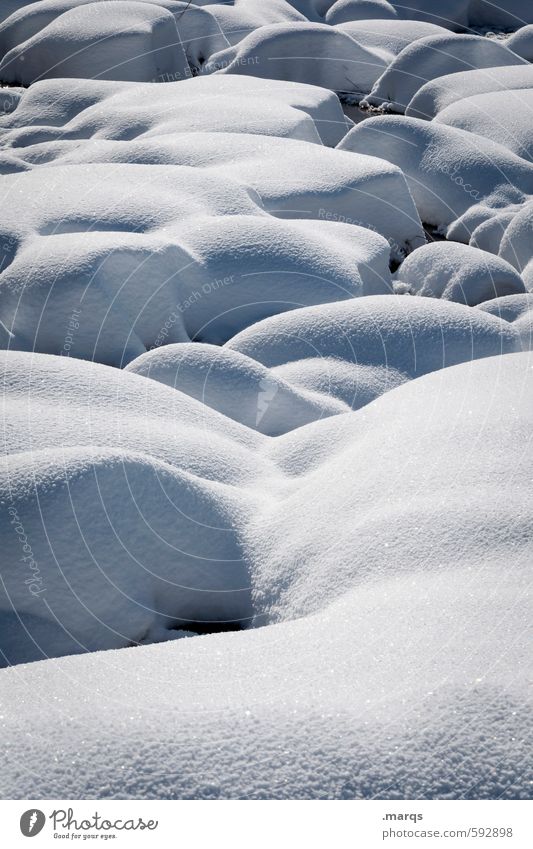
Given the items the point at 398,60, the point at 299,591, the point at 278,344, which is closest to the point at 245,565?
the point at 299,591

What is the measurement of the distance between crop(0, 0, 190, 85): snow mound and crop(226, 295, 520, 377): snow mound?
7.93 feet

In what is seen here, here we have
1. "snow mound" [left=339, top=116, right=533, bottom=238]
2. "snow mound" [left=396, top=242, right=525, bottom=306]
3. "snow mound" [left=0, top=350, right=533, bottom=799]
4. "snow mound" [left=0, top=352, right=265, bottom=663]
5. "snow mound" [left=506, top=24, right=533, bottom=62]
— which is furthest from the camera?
"snow mound" [left=506, top=24, right=533, bottom=62]

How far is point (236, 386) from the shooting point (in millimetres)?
2078

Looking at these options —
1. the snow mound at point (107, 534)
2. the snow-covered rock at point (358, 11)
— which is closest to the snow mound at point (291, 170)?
the snow mound at point (107, 534)

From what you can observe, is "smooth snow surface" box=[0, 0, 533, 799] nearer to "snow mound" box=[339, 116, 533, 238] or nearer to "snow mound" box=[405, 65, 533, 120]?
"snow mound" box=[339, 116, 533, 238]

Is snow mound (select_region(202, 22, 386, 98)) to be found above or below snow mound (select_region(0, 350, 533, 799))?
above

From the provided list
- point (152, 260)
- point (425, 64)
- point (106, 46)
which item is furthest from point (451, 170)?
point (106, 46)

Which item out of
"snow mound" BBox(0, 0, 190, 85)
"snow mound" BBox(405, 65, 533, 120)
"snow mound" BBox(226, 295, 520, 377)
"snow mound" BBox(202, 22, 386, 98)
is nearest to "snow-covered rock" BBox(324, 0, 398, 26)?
"snow mound" BBox(202, 22, 386, 98)

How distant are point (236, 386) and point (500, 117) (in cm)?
240

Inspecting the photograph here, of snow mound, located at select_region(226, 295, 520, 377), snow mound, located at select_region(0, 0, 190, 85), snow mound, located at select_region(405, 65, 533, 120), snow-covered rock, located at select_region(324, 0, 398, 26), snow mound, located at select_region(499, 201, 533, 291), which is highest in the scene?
snow mound, located at select_region(0, 0, 190, 85)

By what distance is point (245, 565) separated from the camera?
1.59 metres

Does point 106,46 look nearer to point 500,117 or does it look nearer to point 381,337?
point 500,117

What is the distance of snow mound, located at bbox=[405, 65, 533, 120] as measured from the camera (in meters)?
4.15

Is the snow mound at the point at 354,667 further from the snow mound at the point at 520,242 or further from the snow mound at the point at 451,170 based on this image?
the snow mound at the point at 451,170
